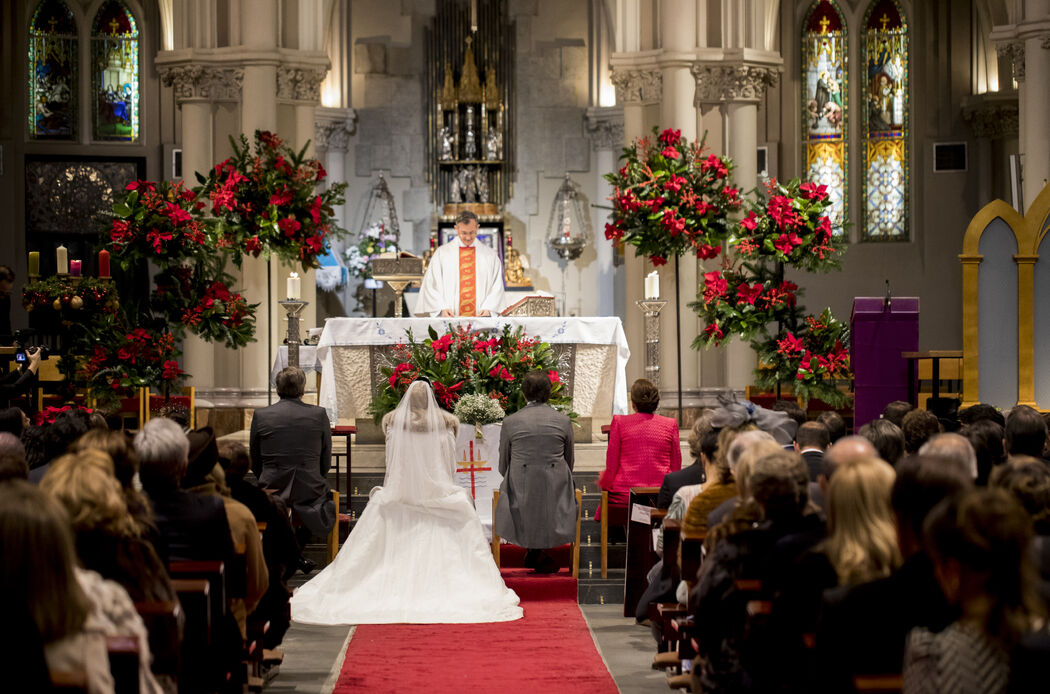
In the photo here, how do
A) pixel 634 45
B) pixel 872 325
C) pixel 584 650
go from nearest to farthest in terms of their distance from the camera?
pixel 584 650 → pixel 872 325 → pixel 634 45

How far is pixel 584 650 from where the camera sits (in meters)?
7.42

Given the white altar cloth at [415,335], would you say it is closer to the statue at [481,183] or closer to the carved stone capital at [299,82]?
the carved stone capital at [299,82]

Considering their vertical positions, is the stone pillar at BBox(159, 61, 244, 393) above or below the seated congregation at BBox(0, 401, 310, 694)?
above

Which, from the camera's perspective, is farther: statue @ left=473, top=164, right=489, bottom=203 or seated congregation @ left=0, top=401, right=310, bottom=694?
statue @ left=473, top=164, right=489, bottom=203

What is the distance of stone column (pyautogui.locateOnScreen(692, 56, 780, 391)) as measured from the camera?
14.2 metres

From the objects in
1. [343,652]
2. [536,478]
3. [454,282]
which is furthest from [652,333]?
[343,652]

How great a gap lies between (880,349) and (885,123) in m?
9.52

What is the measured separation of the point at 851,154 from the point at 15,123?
465 inches

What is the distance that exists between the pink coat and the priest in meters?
4.17

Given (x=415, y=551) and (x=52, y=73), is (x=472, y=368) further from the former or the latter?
(x=52, y=73)

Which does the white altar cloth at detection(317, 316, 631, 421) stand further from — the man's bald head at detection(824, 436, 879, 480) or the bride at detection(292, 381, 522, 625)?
the man's bald head at detection(824, 436, 879, 480)

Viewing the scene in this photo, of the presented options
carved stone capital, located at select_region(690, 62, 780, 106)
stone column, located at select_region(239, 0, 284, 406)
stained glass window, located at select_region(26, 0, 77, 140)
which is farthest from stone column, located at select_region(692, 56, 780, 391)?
stained glass window, located at select_region(26, 0, 77, 140)

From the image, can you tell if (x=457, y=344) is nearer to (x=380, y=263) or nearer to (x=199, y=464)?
(x=380, y=263)

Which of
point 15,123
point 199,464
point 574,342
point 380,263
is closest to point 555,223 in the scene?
A: point 380,263
